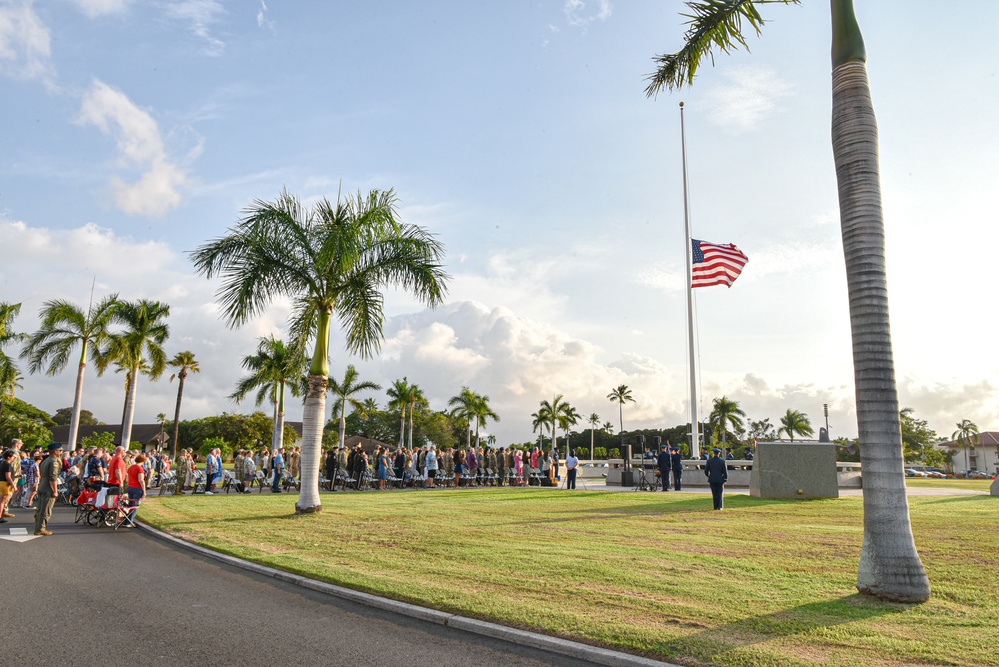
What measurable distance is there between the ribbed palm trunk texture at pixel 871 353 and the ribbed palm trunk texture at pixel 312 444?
12366 mm

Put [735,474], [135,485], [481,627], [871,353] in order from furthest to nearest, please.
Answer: [735,474]
[135,485]
[871,353]
[481,627]

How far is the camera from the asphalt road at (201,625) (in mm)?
5266

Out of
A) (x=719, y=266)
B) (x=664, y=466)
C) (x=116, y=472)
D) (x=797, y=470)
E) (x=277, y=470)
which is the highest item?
(x=719, y=266)

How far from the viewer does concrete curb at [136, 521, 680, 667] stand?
201 inches

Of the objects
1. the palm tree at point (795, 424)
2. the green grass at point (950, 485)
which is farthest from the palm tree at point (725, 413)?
the green grass at point (950, 485)

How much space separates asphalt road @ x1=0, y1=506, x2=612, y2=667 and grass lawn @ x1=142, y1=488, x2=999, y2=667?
0.60 metres

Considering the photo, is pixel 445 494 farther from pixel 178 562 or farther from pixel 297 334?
pixel 178 562

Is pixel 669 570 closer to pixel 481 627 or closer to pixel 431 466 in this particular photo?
pixel 481 627

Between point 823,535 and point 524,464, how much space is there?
2049 cm

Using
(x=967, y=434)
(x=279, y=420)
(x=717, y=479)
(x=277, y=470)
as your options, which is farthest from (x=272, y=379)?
(x=967, y=434)

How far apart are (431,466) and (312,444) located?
41.3 ft

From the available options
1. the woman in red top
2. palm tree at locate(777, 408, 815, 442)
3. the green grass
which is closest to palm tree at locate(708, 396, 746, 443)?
palm tree at locate(777, 408, 815, 442)

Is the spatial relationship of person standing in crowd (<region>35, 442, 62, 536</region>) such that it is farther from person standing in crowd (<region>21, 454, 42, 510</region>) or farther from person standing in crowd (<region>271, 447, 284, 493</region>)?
person standing in crowd (<region>271, 447, 284, 493</region>)

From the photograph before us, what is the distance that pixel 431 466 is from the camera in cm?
2820
